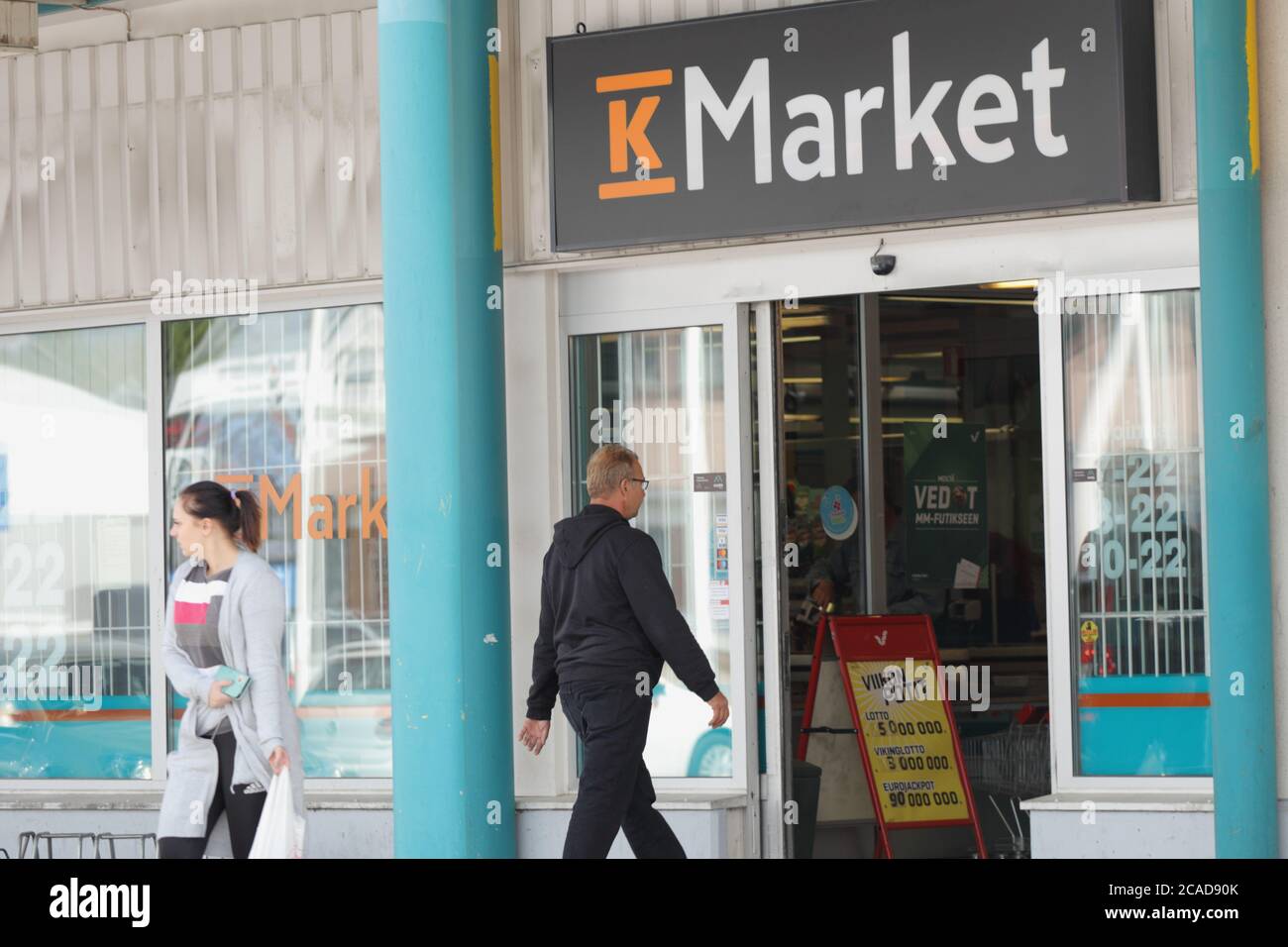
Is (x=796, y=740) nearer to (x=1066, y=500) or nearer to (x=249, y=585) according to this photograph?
(x=1066, y=500)

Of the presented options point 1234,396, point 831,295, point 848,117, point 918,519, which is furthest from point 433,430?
point 918,519

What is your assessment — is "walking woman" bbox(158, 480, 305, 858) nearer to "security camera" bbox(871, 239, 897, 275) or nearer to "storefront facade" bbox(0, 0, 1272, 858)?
"storefront facade" bbox(0, 0, 1272, 858)

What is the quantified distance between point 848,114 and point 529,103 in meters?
1.50

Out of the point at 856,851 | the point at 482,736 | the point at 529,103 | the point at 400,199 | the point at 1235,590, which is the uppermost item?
the point at 529,103

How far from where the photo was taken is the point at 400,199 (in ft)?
22.9

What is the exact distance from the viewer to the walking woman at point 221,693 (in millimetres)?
6391

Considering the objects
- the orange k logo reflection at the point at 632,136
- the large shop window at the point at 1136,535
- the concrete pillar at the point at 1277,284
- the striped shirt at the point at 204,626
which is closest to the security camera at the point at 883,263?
the large shop window at the point at 1136,535

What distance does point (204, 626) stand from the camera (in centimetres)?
647

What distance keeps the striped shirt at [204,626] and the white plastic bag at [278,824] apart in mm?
278

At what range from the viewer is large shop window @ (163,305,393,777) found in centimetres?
840

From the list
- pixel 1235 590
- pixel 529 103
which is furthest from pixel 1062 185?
pixel 529 103

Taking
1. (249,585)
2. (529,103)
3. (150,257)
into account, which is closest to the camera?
(249,585)

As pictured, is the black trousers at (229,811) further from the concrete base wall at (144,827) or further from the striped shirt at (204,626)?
the concrete base wall at (144,827)

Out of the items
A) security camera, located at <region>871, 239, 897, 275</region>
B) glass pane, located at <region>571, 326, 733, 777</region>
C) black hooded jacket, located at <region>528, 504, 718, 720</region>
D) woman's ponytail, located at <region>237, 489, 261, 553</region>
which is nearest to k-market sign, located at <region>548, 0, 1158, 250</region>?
security camera, located at <region>871, 239, 897, 275</region>
